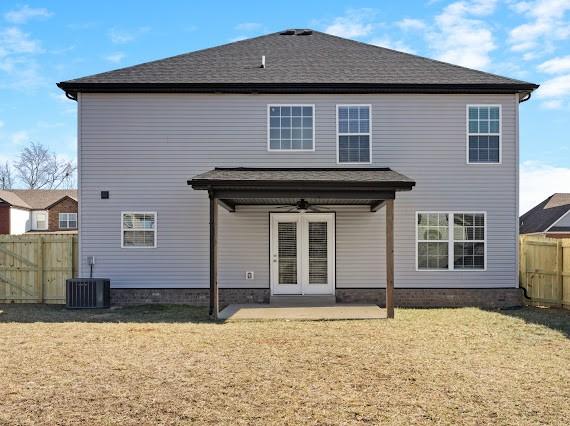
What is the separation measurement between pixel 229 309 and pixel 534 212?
3310 centimetres

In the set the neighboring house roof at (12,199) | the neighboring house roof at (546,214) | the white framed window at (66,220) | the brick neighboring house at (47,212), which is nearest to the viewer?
the neighboring house roof at (546,214)

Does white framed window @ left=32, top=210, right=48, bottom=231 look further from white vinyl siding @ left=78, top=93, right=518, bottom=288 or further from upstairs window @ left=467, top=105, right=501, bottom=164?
upstairs window @ left=467, top=105, right=501, bottom=164

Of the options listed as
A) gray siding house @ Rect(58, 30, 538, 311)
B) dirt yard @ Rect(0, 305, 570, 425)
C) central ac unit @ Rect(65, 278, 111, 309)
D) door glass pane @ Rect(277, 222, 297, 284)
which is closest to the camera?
dirt yard @ Rect(0, 305, 570, 425)

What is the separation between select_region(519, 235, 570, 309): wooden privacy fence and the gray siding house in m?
0.84

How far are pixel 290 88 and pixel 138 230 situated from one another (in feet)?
16.7

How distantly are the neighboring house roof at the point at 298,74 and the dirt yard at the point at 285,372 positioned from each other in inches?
226

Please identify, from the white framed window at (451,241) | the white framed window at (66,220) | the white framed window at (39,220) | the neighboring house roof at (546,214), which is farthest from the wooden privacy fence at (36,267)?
the neighboring house roof at (546,214)

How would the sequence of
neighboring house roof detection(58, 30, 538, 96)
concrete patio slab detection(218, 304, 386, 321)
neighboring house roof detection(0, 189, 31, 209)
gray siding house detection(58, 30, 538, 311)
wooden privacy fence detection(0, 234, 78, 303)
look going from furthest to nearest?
1. neighboring house roof detection(0, 189, 31, 209)
2. wooden privacy fence detection(0, 234, 78, 303)
3. gray siding house detection(58, 30, 538, 311)
4. neighboring house roof detection(58, 30, 538, 96)
5. concrete patio slab detection(218, 304, 386, 321)

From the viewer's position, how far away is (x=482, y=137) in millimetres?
13328

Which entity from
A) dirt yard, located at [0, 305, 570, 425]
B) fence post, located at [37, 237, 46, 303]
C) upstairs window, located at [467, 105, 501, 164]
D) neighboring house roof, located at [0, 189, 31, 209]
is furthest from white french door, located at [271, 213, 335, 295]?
neighboring house roof, located at [0, 189, 31, 209]

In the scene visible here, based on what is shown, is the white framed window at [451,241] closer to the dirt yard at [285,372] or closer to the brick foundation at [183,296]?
the dirt yard at [285,372]

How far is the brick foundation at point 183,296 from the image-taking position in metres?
13.1

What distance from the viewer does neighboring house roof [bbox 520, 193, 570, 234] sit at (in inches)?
1329

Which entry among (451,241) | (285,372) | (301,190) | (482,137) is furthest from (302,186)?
(482,137)
